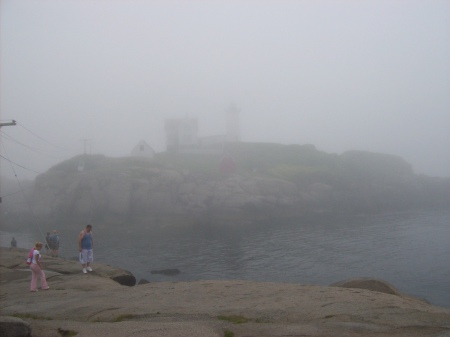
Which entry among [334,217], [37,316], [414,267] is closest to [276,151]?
[334,217]

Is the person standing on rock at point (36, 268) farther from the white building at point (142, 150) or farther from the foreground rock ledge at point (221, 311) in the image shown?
the white building at point (142, 150)

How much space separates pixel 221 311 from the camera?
32.1ft

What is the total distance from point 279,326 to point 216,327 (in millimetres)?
1259

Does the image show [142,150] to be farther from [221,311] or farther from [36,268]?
[221,311]

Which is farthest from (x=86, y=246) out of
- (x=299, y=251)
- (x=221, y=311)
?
(x=299, y=251)

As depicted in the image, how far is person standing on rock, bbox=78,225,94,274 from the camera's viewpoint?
1817 cm

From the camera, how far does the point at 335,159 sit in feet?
244

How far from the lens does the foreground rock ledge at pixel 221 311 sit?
7984 mm

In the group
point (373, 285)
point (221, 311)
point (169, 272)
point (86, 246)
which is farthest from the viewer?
point (169, 272)

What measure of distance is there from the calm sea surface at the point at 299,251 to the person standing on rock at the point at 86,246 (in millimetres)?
7994

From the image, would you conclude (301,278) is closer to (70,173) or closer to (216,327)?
(216,327)

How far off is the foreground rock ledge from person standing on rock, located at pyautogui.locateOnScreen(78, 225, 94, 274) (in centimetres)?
349

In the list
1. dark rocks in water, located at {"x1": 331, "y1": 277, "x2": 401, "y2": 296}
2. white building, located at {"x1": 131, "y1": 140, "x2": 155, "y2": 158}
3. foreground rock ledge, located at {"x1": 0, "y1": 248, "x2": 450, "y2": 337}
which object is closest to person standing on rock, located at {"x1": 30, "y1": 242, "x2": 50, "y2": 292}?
foreground rock ledge, located at {"x1": 0, "y1": 248, "x2": 450, "y2": 337}

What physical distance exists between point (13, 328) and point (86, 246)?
10411 mm
